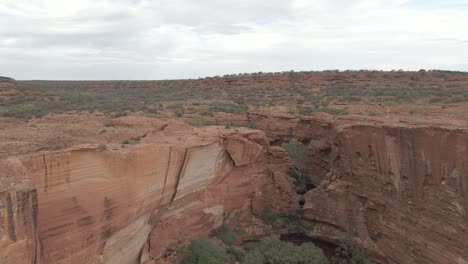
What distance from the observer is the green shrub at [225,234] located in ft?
48.8

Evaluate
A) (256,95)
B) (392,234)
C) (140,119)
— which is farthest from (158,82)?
(392,234)

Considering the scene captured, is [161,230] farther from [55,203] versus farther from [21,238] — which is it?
[21,238]

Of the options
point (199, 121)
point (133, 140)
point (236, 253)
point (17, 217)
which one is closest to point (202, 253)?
point (236, 253)

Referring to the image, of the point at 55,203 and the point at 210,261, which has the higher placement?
the point at 55,203

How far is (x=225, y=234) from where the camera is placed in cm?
1505

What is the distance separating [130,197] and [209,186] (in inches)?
172

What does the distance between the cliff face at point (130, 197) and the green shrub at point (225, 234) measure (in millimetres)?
245

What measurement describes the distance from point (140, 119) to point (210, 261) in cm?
616

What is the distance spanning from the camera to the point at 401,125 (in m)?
12.7

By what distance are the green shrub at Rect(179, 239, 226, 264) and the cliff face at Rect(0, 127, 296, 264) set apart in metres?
0.65

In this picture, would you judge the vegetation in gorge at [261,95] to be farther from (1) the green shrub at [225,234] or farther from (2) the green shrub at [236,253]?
(2) the green shrub at [236,253]

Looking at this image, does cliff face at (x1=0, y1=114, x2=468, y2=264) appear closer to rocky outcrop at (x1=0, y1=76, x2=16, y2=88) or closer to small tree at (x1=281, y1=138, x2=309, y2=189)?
small tree at (x1=281, y1=138, x2=309, y2=189)

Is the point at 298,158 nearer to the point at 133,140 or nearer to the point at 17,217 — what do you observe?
the point at 133,140

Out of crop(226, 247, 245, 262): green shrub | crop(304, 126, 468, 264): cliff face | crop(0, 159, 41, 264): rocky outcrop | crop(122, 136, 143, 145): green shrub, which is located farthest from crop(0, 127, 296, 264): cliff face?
crop(304, 126, 468, 264): cliff face
